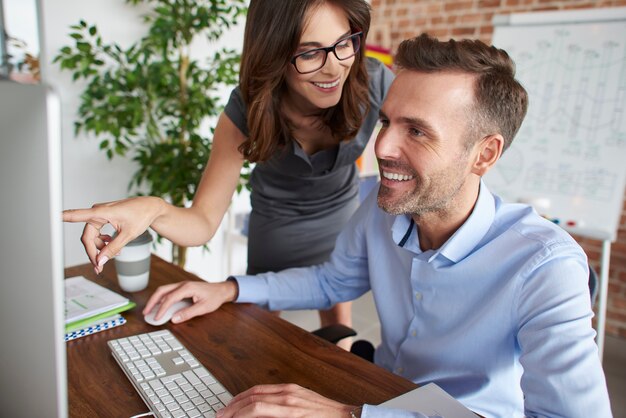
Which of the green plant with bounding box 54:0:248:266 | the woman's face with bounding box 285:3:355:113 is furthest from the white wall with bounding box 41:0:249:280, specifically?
the woman's face with bounding box 285:3:355:113

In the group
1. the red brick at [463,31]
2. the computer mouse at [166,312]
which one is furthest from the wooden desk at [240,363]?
the red brick at [463,31]

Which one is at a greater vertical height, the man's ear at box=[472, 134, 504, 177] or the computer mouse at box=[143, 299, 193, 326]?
the man's ear at box=[472, 134, 504, 177]

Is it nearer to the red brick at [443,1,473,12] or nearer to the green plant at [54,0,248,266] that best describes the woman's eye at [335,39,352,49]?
the green plant at [54,0,248,266]

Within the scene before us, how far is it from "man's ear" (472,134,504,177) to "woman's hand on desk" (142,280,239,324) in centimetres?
64

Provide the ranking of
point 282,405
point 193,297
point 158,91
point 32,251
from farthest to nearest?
1. point 158,91
2. point 193,297
3. point 282,405
4. point 32,251

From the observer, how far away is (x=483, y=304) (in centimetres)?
97

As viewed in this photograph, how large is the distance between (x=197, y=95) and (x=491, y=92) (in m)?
1.66

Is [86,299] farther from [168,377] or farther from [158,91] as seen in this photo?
[158,91]

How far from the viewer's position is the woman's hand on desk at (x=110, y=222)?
0.91 metres

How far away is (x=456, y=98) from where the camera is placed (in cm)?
99

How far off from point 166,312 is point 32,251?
704 millimetres

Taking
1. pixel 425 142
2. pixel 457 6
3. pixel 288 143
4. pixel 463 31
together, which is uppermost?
pixel 457 6

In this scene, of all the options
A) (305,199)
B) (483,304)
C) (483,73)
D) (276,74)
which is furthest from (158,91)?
(483,304)

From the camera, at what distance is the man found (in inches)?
34.6
